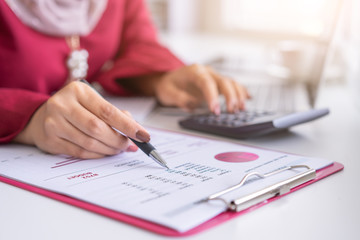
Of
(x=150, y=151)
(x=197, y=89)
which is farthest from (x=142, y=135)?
(x=197, y=89)

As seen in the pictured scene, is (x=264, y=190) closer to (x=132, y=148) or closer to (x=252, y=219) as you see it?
(x=252, y=219)

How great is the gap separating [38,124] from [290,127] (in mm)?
348

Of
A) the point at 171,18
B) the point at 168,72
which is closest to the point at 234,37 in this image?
the point at 171,18

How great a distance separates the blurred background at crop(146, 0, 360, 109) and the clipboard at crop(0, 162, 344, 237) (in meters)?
0.49

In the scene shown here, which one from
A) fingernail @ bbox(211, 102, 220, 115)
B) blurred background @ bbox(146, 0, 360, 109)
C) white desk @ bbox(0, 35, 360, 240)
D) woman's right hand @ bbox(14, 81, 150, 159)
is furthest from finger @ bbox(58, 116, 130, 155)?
blurred background @ bbox(146, 0, 360, 109)

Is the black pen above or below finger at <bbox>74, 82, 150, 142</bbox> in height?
below

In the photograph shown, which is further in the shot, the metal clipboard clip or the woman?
the woman

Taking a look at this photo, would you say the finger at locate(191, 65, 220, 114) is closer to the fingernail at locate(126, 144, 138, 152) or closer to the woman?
the woman

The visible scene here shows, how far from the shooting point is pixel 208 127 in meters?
0.66

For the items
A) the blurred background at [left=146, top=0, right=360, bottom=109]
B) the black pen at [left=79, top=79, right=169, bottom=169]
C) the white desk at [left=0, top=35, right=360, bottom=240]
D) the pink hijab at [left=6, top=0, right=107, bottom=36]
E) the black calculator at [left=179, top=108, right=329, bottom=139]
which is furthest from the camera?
the blurred background at [left=146, top=0, right=360, bottom=109]

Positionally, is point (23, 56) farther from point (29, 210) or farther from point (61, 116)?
point (29, 210)

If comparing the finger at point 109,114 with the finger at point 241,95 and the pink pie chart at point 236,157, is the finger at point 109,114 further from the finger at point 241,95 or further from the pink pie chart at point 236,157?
the finger at point 241,95

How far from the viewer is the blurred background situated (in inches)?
40.4

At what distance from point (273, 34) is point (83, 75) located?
140cm
